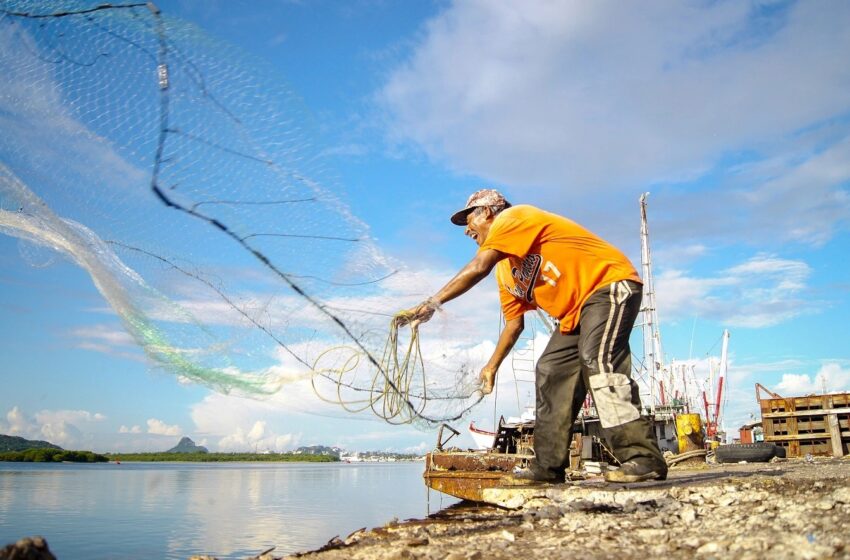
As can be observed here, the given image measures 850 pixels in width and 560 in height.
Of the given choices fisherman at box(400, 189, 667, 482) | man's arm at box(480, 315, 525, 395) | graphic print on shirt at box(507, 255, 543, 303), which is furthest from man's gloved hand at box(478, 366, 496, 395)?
graphic print on shirt at box(507, 255, 543, 303)

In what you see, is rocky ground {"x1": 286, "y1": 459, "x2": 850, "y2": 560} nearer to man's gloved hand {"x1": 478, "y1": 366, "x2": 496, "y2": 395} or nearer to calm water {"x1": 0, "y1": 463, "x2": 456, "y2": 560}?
man's gloved hand {"x1": 478, "y1": 366, "x2": 496, "y2": 395}

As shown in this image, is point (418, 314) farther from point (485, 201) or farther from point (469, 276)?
point (485, 201)

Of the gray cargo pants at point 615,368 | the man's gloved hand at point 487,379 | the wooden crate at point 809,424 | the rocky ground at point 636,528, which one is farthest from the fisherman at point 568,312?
the wooden crate at point 809,424

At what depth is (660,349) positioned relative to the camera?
42094mm

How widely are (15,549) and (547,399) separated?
429 centimetres

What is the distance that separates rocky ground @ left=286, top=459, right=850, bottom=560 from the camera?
3.01 meters

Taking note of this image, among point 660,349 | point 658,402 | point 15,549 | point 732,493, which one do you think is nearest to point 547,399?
point 732,493

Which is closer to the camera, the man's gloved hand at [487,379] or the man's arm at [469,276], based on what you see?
the man's arm at [469,276]

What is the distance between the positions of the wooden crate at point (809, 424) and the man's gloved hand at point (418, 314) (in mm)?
18738

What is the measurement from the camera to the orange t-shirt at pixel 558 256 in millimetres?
5266

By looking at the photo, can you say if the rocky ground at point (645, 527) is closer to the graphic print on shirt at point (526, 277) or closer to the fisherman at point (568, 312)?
the fisherman at point (568, 312)

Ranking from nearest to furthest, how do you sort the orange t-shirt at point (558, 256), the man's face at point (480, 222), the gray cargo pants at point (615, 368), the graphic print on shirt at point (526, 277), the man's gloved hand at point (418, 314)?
1. the gray cargo pants at point (615, 368)
2. the orange t-shirt at point (558, 256)
3. the man's gloved hand at point (418, 314)
4. the graphic print on shirt at point (526, 277)
5. the man's face at point (480, 222)

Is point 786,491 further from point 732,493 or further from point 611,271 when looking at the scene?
point 611,271

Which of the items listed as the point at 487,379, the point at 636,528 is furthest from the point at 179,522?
the point at 636,528
